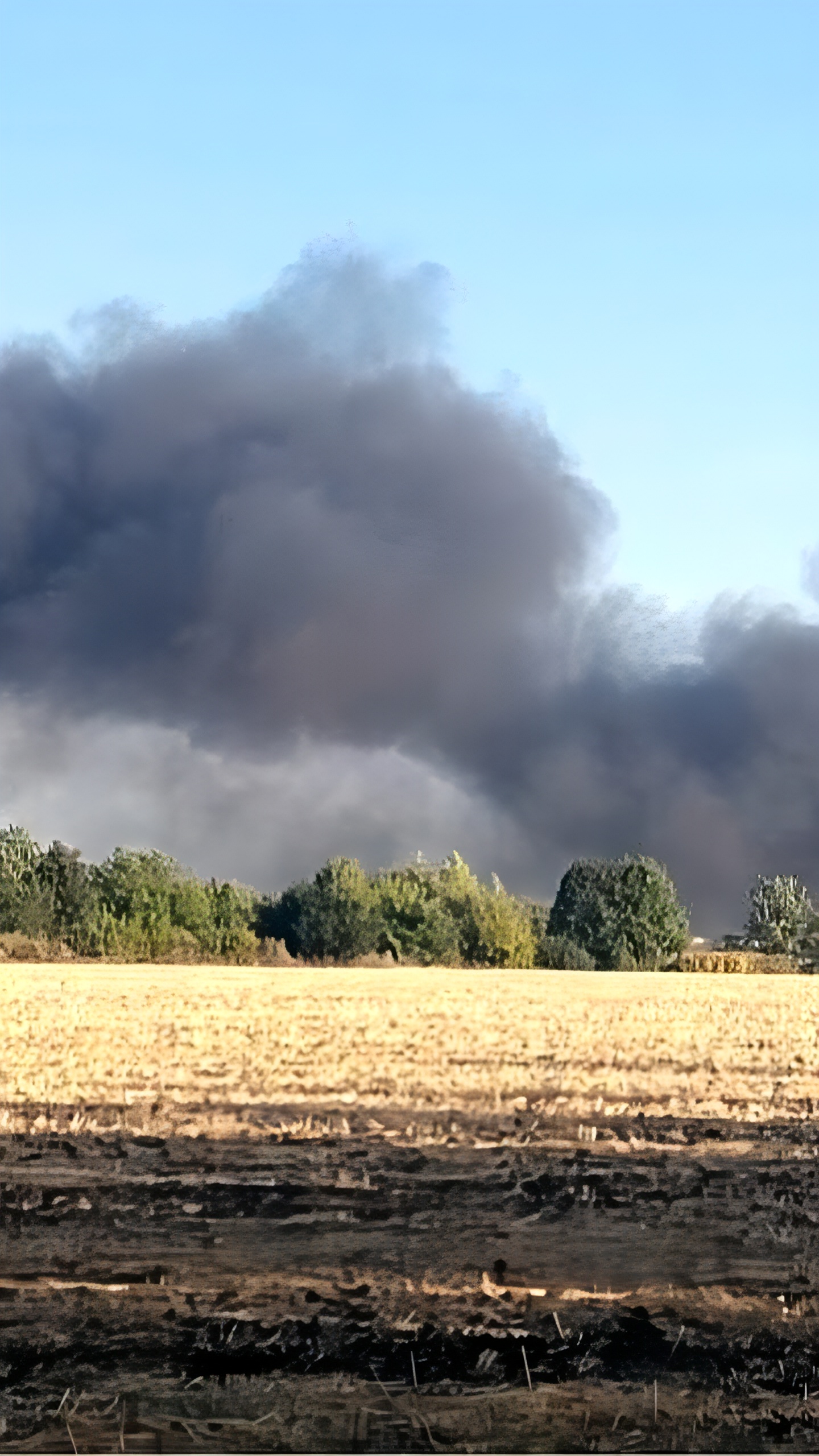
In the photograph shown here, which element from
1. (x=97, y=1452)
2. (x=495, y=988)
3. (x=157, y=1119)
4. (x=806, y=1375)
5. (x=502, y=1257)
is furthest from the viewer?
(x=495, y=988)

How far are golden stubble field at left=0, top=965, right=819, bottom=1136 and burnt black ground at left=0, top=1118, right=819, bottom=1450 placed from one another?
2310 millimetres

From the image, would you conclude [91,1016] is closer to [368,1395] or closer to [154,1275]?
[154,1275]

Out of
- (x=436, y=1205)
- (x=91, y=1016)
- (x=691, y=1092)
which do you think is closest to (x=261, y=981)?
(x=91, y=1016)

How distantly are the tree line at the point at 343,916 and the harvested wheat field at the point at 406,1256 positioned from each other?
183 ft

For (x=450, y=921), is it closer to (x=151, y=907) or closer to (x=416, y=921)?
(x=416, y=921)

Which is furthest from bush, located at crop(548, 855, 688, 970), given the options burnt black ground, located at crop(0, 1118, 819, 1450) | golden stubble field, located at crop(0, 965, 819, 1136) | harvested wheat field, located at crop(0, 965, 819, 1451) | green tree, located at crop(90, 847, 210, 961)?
burnt black ground, located at crop(0, 1118, 819, 1450)

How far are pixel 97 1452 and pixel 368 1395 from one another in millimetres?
1096

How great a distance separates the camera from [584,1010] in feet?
115

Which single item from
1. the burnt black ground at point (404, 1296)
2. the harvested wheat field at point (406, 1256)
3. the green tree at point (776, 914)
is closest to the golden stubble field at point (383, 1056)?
the harvested wheat field at point (406, 1256)

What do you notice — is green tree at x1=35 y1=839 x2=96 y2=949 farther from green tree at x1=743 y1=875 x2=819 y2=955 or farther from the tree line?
green tree at x1=743 y1=875 x2=819 y2=955

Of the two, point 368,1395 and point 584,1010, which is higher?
point 584,1010

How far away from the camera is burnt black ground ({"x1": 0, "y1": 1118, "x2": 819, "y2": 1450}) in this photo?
18.1 ft

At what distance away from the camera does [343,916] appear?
252 ft

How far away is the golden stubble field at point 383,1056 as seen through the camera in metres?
14.5
